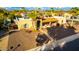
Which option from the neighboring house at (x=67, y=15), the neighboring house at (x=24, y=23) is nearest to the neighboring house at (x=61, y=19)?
the neighboring house at (x=67, y=15)

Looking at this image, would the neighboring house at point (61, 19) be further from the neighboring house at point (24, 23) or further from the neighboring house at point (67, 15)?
the neighboring house at point (24, 23)

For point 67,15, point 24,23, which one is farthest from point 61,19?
point 24,23

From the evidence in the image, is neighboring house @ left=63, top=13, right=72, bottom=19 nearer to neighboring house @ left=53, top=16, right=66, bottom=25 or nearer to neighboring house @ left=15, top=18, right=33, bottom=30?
neighboring house @ left=53, top=16, right=66, bottom=25

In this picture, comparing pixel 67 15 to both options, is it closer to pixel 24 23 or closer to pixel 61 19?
pixel 61 19

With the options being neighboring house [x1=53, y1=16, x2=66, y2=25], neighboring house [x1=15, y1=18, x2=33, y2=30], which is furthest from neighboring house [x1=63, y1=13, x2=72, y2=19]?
neighboring house [x1=15, y1=18, x2=33, y2=30]

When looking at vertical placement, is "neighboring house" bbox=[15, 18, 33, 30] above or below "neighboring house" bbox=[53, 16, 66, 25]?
below

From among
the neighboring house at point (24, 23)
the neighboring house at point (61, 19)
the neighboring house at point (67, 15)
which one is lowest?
the neighboring house at point (24, 23)

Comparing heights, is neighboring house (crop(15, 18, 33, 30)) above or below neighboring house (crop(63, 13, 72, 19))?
below

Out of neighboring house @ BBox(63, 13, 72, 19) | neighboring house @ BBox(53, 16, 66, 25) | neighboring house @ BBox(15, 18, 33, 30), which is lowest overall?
neighboring house @ BBox(15, 18, 33, 30)

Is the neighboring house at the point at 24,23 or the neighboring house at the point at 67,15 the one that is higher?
the neighboring house at the point at 67,15
